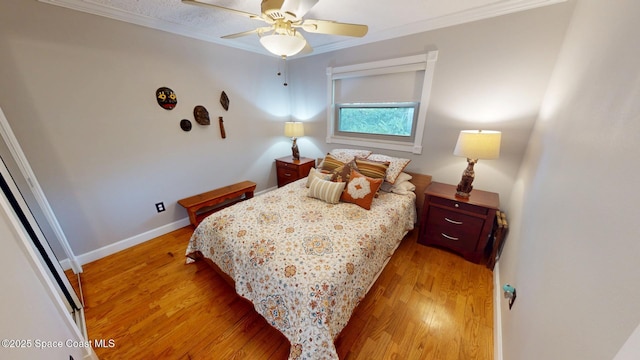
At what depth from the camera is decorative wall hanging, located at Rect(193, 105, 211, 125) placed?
250 centimetres

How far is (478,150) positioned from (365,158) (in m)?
1.11

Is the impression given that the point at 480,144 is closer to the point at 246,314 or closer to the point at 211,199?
the point at 246,314

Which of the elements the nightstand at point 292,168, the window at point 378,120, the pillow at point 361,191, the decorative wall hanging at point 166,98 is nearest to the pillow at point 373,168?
the pillow at point 361,191

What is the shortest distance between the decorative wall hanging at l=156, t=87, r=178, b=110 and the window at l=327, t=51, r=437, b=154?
1.96m

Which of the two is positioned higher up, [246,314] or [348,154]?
[348,154]

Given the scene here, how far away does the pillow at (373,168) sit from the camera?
222 centimetres

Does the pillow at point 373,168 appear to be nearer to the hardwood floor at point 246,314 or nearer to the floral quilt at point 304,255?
the floral quilt at point 304,255

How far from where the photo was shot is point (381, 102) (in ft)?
8.64

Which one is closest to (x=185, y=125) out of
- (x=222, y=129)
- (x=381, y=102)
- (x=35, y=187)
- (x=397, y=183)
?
(x=222, y=129)

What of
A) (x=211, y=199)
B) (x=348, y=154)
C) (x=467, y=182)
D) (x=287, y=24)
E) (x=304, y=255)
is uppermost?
(x=287, y=24)

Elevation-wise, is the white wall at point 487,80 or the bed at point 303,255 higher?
the white wall at point 487,80

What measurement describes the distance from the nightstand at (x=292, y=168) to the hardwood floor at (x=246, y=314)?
1730 mm

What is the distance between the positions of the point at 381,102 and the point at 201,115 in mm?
2291

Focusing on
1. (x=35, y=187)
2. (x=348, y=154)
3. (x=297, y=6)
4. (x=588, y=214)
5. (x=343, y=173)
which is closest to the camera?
(x=588, y=214)
